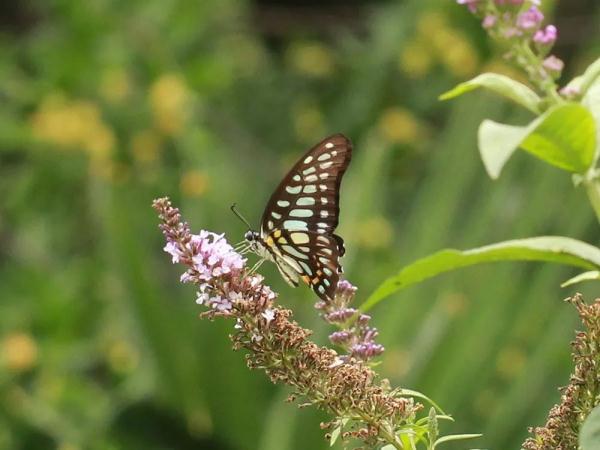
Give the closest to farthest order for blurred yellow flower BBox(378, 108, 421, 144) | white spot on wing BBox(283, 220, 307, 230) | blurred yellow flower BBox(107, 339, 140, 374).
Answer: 1. white spot on wing BBox(283, 220, 307, 230)
2. blurred yellow flower BBox(107, 339, 140, 374)
3. blurred yellow flower BBox(378, 108, 421, 144)

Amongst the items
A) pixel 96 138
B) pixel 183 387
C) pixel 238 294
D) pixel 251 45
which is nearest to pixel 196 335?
pixel 183 387

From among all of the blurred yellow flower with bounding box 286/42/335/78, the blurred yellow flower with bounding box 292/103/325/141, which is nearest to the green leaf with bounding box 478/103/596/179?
the blurred yellow flower with bounding box 292/103/325/141

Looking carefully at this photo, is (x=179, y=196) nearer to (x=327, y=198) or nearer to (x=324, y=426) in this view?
(x=327, y=198)

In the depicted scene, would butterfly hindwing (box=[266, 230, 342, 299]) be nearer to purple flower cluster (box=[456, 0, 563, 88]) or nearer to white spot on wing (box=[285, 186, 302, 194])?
white spot on wing (box=[285, 186, 302, 194])

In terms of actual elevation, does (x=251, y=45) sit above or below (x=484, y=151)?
above

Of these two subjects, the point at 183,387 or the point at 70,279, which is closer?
the point at 183,387

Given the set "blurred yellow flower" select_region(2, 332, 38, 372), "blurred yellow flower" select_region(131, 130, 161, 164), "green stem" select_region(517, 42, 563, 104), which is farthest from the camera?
"blurred yellow flower" select_region(131, 130, 161, 164)

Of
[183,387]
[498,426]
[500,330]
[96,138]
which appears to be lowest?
[498,426]
